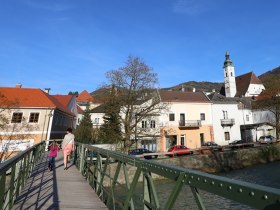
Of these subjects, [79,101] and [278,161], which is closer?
[278,161]

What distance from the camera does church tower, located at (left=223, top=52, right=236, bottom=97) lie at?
241 feet

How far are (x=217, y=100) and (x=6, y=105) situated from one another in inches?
1341

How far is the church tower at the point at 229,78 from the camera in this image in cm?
7338

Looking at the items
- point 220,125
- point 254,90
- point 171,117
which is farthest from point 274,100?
point 254,90

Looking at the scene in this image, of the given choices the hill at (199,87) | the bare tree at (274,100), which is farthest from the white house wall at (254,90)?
the bare tree at (274,100)

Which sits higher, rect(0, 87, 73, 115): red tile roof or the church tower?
the church tower

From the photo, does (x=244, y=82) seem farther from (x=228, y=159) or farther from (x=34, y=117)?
(x=34, y=117)

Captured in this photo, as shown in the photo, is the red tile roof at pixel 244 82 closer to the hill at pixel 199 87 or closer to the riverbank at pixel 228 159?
the hill at pixel 199 87

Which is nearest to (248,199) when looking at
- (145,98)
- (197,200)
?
(197,200)

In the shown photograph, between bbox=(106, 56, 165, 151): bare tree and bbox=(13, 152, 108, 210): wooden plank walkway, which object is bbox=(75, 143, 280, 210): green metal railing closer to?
bbox=(13, 152, 108, 210): wooden plank walkway

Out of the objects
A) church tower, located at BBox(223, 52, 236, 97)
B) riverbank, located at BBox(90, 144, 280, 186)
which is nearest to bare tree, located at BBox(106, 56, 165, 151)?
riverbank, located at BBox(90, 144, 280, 186)

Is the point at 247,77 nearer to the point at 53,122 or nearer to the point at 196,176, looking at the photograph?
the point at 53,122

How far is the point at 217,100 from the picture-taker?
154ft

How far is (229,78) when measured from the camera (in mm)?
73312
